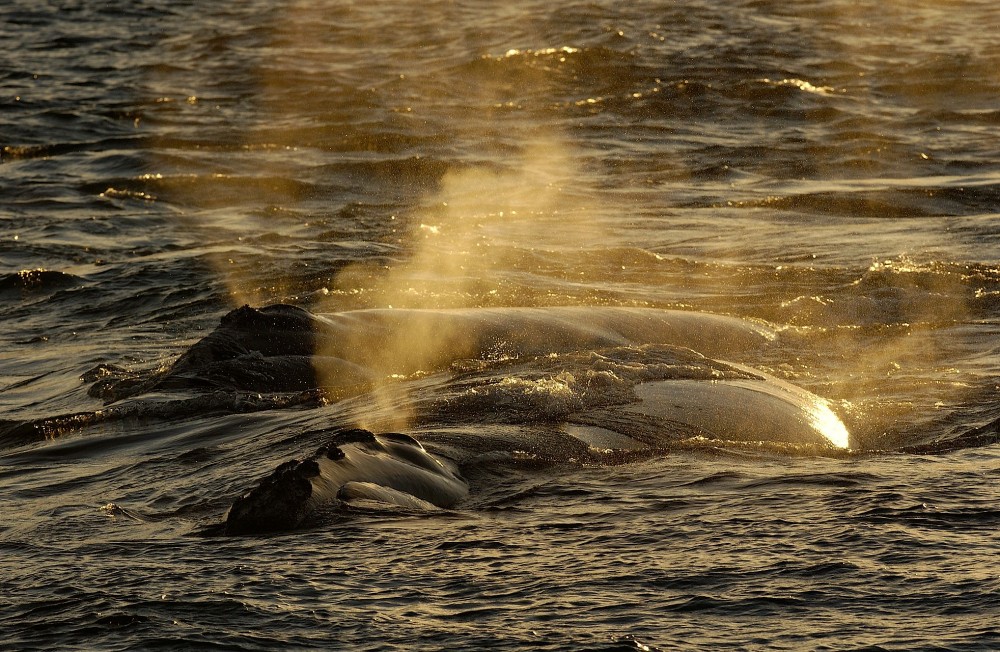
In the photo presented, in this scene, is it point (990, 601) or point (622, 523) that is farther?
point (622, 523)

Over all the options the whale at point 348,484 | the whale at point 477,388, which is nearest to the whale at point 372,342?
the whale at point 477,388

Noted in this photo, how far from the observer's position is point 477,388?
769 centimetres

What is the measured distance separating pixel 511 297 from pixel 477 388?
357cm

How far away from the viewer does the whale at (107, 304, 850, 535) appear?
572 cm

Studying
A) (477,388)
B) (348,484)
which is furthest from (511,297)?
(348,484)

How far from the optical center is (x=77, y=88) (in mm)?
23375

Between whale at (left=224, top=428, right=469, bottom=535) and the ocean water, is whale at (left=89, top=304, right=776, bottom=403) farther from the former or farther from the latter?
whale at (left=224, top=428, right=469, bottom=535)

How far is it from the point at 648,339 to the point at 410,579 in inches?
180

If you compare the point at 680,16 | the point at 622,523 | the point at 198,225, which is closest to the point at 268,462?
the point at 622,523

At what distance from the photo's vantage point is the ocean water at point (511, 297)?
4887 mm

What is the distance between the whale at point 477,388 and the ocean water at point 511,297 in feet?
0.16

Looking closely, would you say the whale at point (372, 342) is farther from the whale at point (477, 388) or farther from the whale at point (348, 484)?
the whale at point (348, 484)

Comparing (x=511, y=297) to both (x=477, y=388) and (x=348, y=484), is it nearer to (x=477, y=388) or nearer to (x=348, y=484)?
(x=477, y=388)

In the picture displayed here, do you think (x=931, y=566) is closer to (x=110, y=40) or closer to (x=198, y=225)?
(x=198, y=225)
